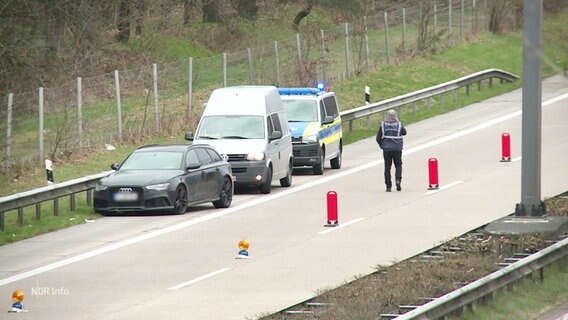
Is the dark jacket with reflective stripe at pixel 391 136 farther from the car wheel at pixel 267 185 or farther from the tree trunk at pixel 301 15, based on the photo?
the tree trunk at pixel 301 15

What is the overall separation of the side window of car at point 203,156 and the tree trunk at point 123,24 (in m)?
20.8

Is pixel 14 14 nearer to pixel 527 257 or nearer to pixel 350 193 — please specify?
pixel 350 193

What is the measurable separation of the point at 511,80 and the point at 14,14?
75.6 feet

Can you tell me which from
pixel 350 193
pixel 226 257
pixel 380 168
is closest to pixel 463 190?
pixel 350 193

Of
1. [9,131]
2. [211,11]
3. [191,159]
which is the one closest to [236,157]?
[191,159]

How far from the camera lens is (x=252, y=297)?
16094 millimetres

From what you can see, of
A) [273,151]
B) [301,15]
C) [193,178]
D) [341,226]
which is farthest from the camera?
[301,15]

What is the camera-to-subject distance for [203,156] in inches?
1043

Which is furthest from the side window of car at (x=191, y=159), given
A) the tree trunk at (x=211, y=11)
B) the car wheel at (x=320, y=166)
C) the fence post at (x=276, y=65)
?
the tree trunk at (x=211, y=11)

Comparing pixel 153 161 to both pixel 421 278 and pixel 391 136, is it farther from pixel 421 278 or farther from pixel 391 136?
pixel 421 278

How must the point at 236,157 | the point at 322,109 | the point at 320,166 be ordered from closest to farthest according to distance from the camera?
the point at 236,157
the point at 320,166
the point at 322,109

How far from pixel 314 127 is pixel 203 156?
6.05 m

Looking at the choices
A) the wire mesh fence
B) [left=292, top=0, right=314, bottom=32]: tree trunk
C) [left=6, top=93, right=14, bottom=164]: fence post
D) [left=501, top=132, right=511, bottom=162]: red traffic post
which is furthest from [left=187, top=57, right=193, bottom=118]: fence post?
[left=292, top=0, right=314, bottom=32]: tree trunk

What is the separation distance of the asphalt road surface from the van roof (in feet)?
6.09
